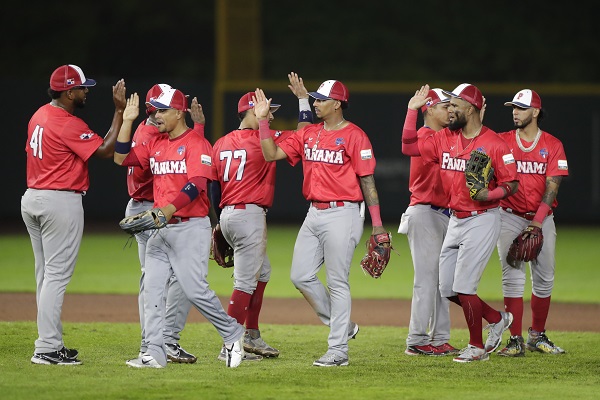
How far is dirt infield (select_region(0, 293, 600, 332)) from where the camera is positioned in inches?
435

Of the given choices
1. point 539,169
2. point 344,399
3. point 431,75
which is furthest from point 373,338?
point 431,75

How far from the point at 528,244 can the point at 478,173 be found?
100 cm

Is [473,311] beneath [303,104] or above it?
beneath

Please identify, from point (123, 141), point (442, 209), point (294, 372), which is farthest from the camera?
point (442, 209)

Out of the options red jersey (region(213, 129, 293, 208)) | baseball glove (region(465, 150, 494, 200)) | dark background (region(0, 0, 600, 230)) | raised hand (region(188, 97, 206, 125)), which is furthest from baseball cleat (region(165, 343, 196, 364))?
dark background (region(0, 0, 600, 230))

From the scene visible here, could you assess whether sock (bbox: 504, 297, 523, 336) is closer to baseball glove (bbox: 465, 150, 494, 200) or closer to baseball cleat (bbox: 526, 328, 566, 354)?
baseball cleat (bbox: 526, 328, 566, 354)

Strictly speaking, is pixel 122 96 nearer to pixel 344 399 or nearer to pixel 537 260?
pixel 344 399

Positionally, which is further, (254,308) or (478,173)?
(254,308)

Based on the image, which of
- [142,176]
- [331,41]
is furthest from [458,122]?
[331,41]

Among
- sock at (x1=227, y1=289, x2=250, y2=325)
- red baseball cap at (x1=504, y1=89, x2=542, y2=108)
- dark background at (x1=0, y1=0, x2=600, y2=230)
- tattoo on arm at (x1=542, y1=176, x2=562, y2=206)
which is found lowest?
sock at (x1=227, y1=289, x2=250, y2=325)

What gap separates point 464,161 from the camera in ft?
27.7

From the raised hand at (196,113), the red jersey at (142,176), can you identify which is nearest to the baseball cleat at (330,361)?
the red jersey at (142,176)

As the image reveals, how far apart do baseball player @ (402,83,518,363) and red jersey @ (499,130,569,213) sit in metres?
0.62

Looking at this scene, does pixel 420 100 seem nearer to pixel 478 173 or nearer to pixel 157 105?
pixel 478 173
